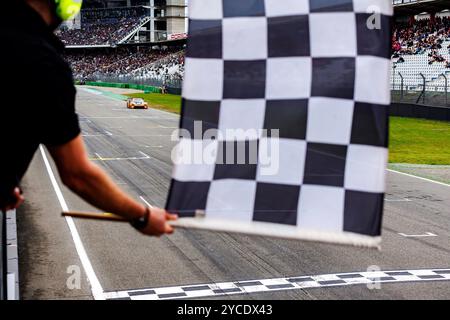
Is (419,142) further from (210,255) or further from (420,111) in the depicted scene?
(210,255)

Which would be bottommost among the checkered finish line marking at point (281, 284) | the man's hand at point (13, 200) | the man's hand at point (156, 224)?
the checkered finish line marking at point (281, 284)

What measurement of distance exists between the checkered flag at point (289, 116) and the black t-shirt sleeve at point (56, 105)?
669 millimetres

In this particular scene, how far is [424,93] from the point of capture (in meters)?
30.0

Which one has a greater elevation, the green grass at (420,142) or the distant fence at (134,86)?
the distant fence at (134,86)

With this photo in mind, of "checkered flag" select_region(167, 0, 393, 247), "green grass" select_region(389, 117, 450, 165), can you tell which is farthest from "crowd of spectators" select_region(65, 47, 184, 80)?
"checkered flag" select_region(167, 0, 393, 247)

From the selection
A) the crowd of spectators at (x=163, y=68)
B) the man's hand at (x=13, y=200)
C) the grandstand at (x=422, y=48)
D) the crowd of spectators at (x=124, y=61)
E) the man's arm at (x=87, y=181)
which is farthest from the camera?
the crowd of spectators at (x=124, y=61)

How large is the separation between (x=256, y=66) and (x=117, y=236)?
7390 millimetres

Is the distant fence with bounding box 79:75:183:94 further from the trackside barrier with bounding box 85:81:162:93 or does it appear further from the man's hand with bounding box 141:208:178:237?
the man's hand with bounding box 141:208:178:237

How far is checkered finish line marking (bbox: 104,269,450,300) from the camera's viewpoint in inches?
263

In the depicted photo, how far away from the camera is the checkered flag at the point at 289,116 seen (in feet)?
8.09

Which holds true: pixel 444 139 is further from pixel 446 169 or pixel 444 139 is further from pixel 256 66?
pixel 256 66

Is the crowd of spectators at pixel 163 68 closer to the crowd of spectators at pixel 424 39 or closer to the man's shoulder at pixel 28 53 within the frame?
the crowd of spectators at pixel 424 39

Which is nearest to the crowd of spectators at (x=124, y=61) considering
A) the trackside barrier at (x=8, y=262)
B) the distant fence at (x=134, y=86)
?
the distant fence at (x=134, y=86)

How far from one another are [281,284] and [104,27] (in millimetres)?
114889
